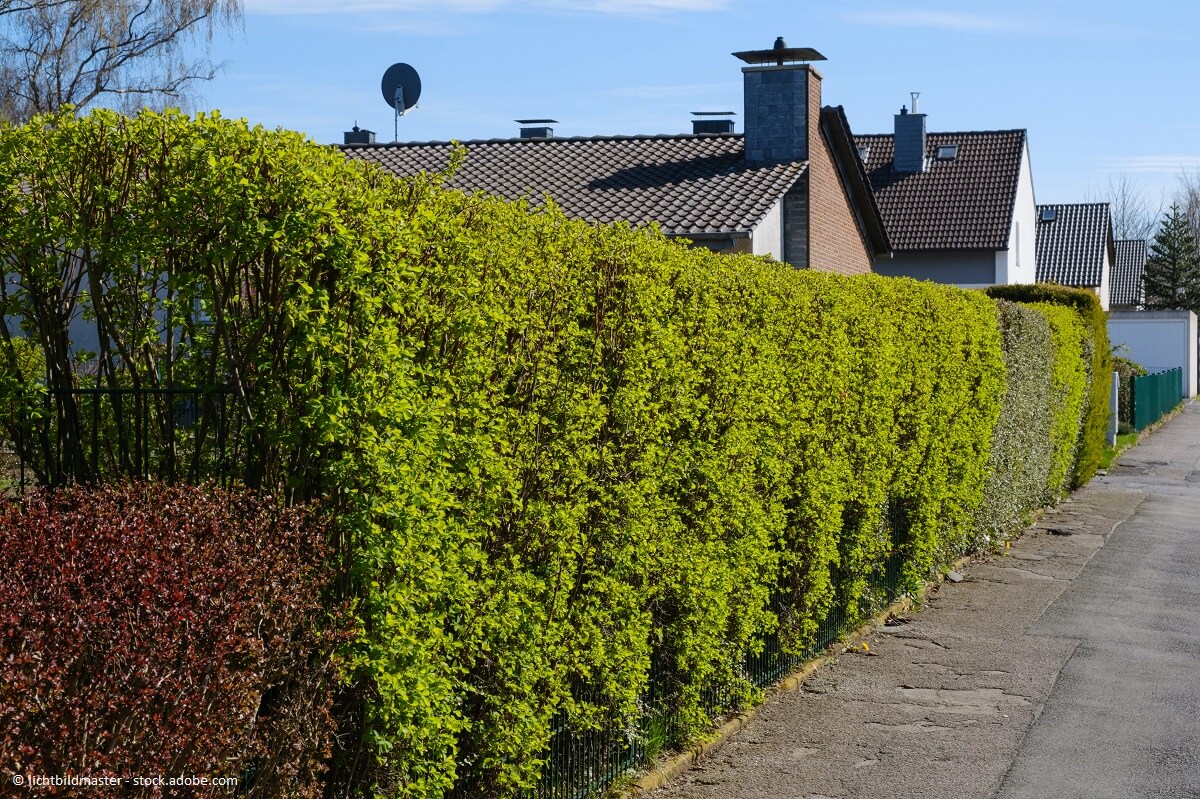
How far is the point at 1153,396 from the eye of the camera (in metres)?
34.2

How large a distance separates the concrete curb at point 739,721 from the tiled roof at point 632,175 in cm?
1492

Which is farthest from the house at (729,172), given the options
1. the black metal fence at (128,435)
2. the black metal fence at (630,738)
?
the black metal fence at (128,435)

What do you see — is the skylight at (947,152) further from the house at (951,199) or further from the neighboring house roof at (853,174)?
the neighboring house roof at (853,174)

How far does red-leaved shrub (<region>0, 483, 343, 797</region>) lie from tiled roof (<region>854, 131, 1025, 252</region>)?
1577 inches

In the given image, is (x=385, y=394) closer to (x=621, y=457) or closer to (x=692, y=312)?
(x=621, y=457)

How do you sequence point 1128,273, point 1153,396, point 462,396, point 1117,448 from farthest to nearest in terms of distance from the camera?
1. point 1128,273
2. point 1153,396
3. point 1117,448
4. point 462,396

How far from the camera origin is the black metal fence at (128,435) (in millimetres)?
4250

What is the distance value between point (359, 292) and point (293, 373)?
1.05 feet

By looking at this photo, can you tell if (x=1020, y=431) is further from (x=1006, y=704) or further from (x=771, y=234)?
(x=771, y=234)

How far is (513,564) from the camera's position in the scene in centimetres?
510

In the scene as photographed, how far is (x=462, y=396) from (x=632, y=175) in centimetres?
2429

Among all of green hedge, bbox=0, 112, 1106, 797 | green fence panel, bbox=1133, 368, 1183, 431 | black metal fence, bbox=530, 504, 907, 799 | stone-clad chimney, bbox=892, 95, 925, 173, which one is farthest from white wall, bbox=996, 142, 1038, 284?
green hedge, bbox=0, 112, 1106, 797

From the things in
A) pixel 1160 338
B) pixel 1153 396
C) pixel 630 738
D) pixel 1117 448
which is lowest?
pixel 1117 448

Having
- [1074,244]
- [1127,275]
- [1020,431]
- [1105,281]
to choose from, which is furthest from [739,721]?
[1127,275]
